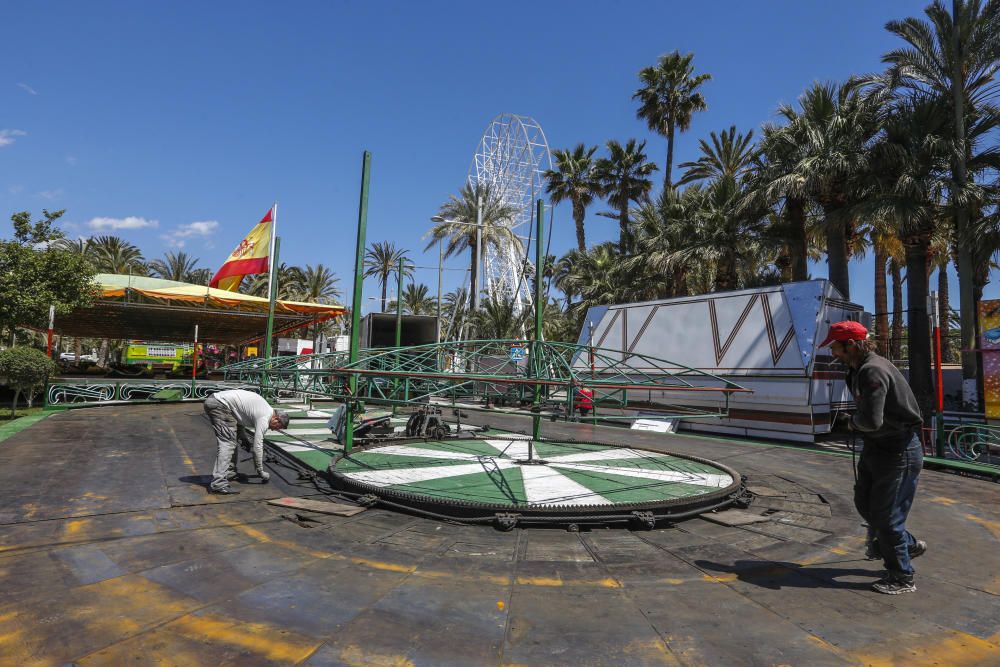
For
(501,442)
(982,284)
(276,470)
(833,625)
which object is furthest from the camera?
(982,284)

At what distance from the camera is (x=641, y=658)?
11.1 ft

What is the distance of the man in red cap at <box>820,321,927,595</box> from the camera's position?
4348 mm

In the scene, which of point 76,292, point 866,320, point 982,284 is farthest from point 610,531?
point 982,284

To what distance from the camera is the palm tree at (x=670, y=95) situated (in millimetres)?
36375

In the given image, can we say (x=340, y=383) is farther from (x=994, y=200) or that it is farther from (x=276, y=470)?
(x=994, y=200)

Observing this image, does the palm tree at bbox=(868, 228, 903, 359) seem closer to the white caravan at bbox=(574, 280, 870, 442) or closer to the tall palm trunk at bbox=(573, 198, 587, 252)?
the white caravan at bbox=(574, 280, 870, 442)

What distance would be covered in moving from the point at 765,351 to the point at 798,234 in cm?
919

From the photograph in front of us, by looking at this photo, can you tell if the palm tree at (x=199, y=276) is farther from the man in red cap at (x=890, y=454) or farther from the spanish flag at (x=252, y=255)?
the man in red cap at (x=890, y=454)

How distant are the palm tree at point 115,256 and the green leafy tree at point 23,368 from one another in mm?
37509

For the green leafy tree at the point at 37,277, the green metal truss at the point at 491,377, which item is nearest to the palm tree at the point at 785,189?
the green metal truss at the point at 491,377

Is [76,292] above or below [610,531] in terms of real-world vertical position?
above

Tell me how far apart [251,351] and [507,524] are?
2211 inches

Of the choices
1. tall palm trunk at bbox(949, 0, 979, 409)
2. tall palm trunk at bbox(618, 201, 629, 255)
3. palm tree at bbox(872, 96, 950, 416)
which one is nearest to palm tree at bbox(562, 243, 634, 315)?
tall palm trunk at bbox(618, 201, 629, 255)

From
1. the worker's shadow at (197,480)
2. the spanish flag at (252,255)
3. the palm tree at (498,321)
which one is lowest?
the worker's shadow at (197,480)
